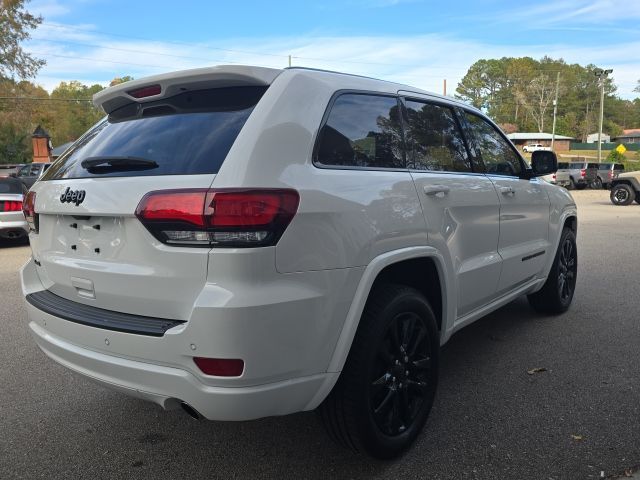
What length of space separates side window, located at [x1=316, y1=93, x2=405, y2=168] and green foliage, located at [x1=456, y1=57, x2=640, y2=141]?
109522mm

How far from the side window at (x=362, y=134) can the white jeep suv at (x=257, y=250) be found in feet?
0.03

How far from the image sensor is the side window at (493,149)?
13.1ft

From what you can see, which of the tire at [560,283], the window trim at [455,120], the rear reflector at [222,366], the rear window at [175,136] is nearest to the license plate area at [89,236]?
the rear window at [175,136]

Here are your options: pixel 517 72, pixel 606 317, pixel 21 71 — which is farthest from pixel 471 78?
pixel 606 317

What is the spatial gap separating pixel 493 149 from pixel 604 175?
2964cm

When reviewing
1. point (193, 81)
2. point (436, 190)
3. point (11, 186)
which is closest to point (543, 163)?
point (436, 190)

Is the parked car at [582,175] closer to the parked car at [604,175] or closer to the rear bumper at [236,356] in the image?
the parked car at [604,175]

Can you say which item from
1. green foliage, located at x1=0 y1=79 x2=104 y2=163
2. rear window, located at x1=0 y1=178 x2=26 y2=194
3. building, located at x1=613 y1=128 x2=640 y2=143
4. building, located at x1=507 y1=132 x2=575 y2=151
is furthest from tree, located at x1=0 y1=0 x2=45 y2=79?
building, located at x1=613 y1=128 x2=640 y2=143

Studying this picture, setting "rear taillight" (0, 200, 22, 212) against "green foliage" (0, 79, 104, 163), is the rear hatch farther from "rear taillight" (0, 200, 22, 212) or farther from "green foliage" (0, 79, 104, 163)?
"green foliage" (0, 79, 104, 163)

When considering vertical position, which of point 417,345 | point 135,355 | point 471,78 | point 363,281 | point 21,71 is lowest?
point 417,345

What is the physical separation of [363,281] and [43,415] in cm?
221

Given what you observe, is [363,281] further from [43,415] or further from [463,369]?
[43,415]

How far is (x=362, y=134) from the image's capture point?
282cm

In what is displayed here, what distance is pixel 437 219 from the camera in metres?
3.06
